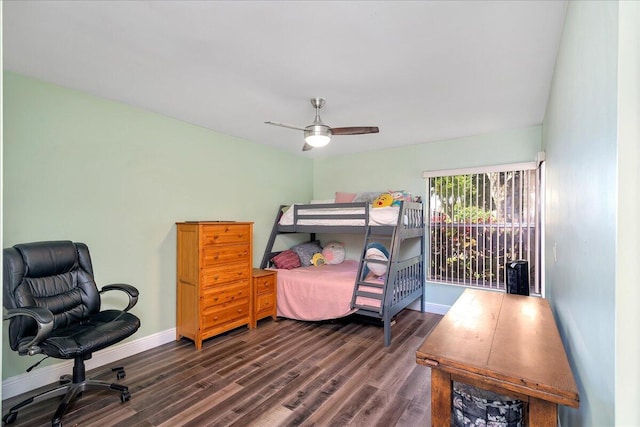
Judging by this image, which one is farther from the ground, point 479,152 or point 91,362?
point 479,152

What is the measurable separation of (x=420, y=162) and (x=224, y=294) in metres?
3.20

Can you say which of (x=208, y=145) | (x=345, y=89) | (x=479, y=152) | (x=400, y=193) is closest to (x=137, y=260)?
(x=208, y=145)

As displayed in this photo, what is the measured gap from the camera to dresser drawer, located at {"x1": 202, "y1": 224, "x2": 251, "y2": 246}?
3.12 metres

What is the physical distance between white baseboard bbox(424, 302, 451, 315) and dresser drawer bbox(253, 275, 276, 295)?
2.21m

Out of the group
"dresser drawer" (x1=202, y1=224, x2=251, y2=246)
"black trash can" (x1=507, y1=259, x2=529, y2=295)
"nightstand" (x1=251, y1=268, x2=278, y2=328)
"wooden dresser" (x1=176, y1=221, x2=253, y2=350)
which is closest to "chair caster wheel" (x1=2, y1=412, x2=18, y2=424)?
"wooden dresser" (x1=176, y1=221, x2=253, y2=350)

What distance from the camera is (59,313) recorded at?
7.25 feet

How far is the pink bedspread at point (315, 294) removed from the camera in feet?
11.4

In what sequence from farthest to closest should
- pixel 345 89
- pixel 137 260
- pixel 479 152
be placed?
A: pixel 479 152
pixel 137 260
pixel 345 89

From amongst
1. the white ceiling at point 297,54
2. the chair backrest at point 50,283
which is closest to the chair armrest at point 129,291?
the chair backrest at point 50,283

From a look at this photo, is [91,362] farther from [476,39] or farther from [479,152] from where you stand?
A: [479,152]

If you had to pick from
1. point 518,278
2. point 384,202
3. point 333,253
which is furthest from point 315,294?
point 518,278

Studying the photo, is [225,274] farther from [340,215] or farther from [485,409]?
[485,409]

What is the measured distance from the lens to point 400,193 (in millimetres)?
4305

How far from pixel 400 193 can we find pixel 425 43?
262cm
